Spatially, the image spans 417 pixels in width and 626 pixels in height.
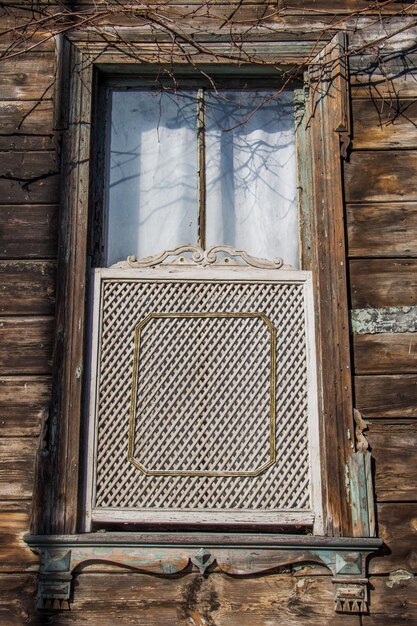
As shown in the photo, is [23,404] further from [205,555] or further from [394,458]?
[394,458]

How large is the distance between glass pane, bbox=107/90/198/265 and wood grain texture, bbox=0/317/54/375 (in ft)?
1.53

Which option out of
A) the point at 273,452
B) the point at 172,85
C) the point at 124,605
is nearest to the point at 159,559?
the point at 124,605

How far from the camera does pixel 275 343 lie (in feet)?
11.9

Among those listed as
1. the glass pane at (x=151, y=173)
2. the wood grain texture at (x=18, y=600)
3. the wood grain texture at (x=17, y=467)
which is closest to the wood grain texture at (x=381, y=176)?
the glass pane at (x=151, y=173)

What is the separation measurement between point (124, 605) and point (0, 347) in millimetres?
1232

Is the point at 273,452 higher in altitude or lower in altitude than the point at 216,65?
lower

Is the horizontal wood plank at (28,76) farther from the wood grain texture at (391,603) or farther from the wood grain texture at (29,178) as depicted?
the wood grain texture at (391,603)

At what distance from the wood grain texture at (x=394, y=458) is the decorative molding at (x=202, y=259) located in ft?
2.83

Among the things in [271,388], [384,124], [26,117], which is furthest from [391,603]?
[26,117]

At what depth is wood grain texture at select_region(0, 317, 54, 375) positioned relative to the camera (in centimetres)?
362

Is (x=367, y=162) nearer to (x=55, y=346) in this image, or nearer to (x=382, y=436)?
(x=382, y=436)

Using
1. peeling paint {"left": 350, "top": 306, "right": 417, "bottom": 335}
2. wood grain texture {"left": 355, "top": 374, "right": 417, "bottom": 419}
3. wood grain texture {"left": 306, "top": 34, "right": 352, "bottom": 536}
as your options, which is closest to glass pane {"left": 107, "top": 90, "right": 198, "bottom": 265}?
wood grain texture {"left": 306, "top": 34, "right": 352, "bottom": 536}

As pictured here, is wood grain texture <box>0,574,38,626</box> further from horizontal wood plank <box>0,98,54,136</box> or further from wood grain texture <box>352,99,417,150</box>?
wood grain texture <box>352,99,417,150</box>

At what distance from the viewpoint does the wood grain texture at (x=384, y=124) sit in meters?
3.88
